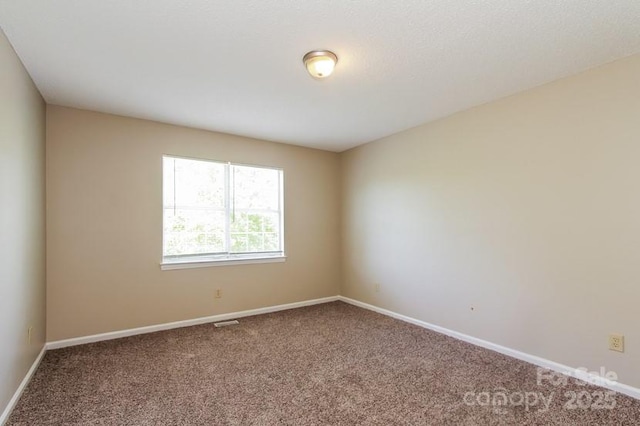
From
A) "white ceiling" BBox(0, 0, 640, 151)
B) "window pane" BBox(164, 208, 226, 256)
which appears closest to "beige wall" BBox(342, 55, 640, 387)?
"white ceiling" BBox(0, 0, 640, 151)

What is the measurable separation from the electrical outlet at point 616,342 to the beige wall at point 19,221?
4.14 metres

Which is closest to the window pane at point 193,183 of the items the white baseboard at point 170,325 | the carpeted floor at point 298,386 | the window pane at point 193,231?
the window pane at point 193,231

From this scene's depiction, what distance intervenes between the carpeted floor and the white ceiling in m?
2.42

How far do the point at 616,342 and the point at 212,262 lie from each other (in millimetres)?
3949

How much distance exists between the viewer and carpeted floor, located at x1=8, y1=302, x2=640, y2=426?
6.89ft

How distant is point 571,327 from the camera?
2672mm

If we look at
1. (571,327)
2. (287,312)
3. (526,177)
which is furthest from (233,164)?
(571,327)

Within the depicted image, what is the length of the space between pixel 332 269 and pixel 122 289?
2875 mm

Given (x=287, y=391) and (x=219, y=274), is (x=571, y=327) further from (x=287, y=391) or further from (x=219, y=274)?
(x=219, y=274)

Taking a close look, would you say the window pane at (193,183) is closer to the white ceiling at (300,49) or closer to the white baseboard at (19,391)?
the white ceiling at (300,49)

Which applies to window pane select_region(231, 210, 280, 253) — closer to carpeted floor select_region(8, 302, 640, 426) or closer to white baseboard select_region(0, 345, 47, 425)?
carpeted floor select_region(8, 302, 640, 426)

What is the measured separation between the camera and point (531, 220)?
295 cm

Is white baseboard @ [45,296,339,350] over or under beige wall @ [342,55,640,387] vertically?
under

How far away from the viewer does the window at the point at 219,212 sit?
399cm
